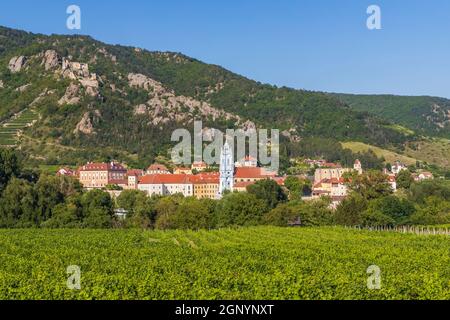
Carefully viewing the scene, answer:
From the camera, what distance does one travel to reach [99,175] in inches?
6526

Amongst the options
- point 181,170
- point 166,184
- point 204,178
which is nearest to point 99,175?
point 166,184

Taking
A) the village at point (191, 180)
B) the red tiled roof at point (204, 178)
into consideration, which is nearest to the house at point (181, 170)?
the village at point (191, 180)

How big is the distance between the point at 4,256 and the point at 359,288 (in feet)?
71.5

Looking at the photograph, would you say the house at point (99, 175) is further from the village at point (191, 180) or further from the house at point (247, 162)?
the house at point (247, 162)

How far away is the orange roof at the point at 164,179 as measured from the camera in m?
158

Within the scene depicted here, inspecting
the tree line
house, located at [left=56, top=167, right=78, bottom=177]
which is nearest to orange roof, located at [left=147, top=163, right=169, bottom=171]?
house, located at [left=56, top=167, right=78, bottom=177]

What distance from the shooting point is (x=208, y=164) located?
633 feet

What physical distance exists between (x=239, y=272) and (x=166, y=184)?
5116 inches

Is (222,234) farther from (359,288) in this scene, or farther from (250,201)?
(359,288)

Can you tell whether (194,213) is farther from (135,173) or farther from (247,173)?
(135,173)

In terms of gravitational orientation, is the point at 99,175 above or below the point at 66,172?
below

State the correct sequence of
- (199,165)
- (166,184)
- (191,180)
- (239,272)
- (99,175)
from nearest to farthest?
(239,272), (166,184), (191,180), (99,175), (199,165)

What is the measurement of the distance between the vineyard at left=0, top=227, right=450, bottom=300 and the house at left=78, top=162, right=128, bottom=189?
113 meters

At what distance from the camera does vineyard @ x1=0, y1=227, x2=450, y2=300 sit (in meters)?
24.7
